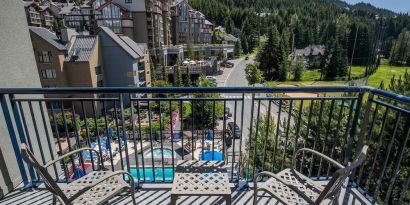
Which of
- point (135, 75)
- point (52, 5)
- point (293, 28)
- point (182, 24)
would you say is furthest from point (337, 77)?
point (52, 5)

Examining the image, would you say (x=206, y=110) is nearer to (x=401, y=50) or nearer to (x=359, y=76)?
(x=359, y=76)

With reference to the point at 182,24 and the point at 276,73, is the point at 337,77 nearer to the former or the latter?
the point at 276,73

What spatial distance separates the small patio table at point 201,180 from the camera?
202 centimetres

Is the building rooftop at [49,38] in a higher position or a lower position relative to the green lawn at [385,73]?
higher

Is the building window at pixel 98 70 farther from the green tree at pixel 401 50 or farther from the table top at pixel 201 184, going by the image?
the green tree at pixel 401 50

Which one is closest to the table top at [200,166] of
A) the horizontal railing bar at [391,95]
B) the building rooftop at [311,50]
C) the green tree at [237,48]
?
the horizontal railing bar at [391,95]

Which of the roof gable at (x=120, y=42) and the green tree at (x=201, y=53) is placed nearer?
the roof gable at (x=120, y=42)

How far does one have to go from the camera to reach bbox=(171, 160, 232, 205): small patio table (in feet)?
6.62

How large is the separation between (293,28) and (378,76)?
76.8 feet

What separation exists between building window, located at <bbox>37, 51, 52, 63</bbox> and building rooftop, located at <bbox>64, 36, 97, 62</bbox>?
134 centimetres

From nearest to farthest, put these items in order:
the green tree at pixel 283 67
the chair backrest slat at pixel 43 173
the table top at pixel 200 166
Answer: the chair backrest slat at pixel 43 173 → the table top at pixel 200 166 → the green tree at pixel 283 67

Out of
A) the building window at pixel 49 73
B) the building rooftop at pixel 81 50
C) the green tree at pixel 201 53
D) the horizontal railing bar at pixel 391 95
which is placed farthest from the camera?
the green tree at pixel 201 53

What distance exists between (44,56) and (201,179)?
2472cm

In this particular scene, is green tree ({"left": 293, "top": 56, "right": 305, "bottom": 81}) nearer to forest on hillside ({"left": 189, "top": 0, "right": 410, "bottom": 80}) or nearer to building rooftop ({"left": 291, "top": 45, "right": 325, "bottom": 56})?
forest on hillside ({"left": 189, "top": 0, "right": 410, "bottom": 80})
